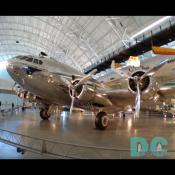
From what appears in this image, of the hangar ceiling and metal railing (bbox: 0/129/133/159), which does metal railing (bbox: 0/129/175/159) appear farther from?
the hangar ceiling

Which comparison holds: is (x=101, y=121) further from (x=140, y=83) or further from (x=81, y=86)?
(x=140, y=83)

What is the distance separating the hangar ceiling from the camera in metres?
23.4

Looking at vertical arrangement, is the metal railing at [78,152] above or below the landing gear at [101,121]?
below

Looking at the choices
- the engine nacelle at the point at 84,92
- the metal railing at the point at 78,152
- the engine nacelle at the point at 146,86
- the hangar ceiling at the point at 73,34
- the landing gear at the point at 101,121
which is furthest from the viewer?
the hangar ceiling at the point at 73,34

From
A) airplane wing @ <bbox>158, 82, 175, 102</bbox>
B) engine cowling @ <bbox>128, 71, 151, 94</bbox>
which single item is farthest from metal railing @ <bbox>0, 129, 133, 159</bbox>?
airplane wing @ <bbox>158, 82, 175, 102</bbox>

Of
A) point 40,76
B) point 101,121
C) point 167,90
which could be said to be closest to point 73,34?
point 40,76

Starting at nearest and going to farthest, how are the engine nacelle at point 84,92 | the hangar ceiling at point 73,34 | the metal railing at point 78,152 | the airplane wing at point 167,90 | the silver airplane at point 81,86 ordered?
1. the metal railing at point 78,152
2. the silver airplane at point 81,86
3. the airplane wing at point 167,90
4. the engine nacelle at point 84,92
5. the hangar ceiling at point 73,34

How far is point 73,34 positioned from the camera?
3102cm

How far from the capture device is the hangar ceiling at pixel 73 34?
76.6 feet

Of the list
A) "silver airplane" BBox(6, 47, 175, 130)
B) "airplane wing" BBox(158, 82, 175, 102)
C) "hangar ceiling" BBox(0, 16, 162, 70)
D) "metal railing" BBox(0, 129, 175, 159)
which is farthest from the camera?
"hangar ceiling" BBox(0, 16, 162, 70)

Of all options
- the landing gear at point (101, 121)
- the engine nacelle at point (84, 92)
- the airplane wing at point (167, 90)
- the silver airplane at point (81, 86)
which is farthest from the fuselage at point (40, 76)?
the airplane wing at point (167, 90)

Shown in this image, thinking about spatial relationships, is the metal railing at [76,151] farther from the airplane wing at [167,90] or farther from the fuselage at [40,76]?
the airplane wing at [167,90]
